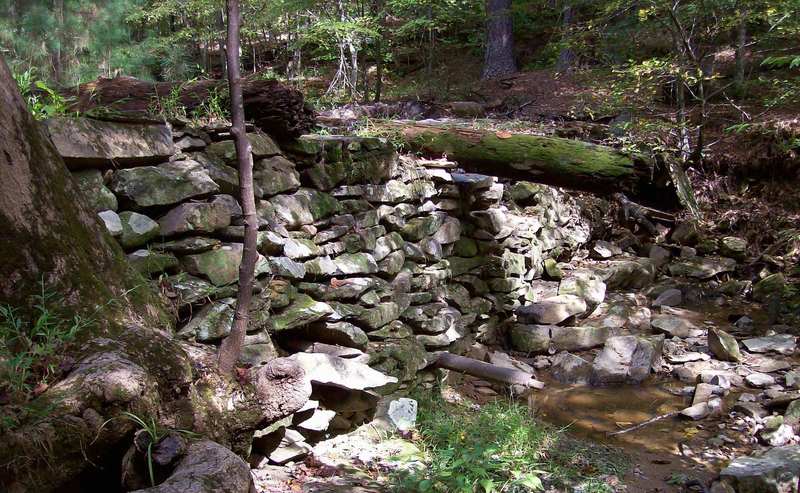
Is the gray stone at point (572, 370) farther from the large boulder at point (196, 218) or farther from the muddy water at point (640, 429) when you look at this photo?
the large boulder at point (196, 218)

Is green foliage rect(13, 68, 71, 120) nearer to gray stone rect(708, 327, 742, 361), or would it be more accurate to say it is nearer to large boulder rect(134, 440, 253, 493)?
large boulder rect(134, 440, 253, 493)

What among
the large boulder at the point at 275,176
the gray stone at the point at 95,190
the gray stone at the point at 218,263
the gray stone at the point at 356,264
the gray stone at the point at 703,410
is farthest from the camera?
the gray stone at the point at 703,410

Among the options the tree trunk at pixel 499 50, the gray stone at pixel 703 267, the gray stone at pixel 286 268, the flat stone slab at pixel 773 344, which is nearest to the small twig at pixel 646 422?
the flat stone slab at pixel 773 344

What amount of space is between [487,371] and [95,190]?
11.6 feet

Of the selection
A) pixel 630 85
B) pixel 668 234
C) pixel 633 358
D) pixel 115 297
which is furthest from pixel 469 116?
pixel 115 297

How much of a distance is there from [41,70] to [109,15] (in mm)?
2028

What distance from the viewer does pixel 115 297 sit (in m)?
2.68

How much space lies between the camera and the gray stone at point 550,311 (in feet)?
23.4

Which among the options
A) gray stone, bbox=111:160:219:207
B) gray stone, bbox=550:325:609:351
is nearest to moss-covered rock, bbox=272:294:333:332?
gray stone, bbox=111:160:219:207

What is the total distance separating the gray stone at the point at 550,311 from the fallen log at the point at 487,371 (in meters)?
1.61

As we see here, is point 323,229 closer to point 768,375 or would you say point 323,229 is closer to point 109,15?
point 768,375

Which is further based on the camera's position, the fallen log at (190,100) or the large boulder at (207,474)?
the fallen log at (190,100)

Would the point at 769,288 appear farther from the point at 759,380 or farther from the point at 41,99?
the point at 41,99

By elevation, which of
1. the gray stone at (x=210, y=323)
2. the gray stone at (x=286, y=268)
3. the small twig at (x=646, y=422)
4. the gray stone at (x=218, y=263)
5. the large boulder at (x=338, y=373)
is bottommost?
the small twig at (x=646, y=422)
